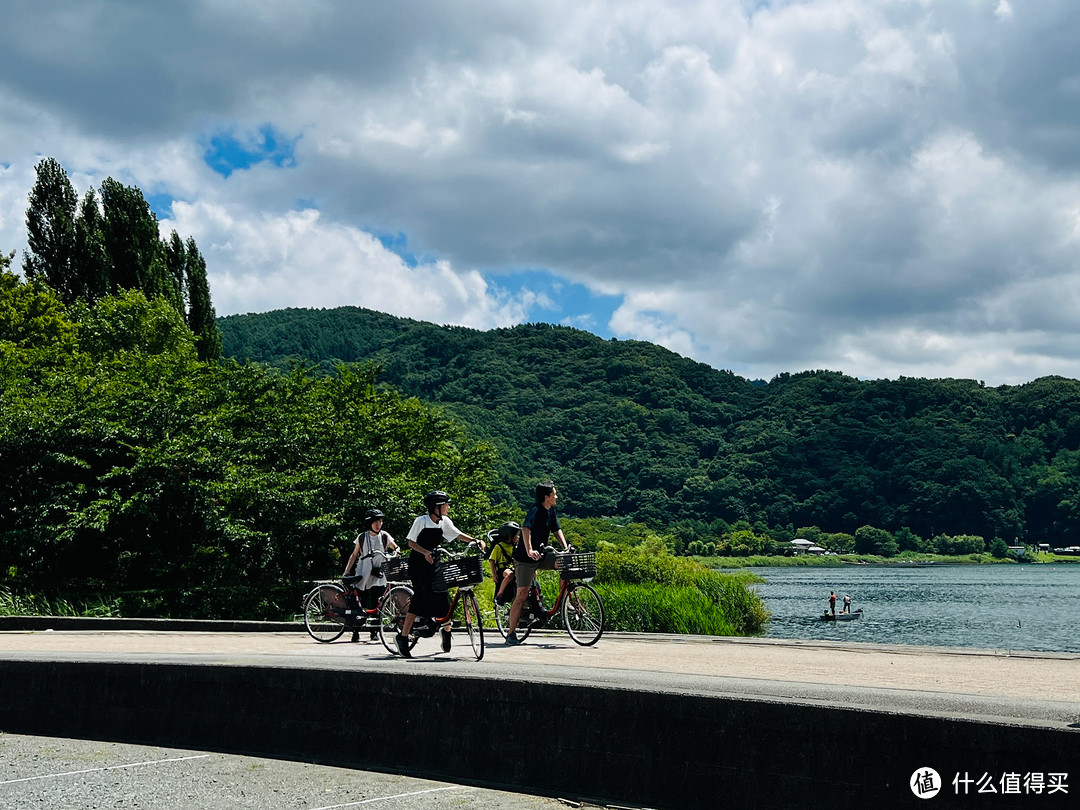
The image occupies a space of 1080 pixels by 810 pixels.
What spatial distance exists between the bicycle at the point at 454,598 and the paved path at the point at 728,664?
1.12ft

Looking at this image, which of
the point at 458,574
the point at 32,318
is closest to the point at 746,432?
the point at 32,318

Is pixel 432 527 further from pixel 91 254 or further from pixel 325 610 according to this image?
pixel 91 254

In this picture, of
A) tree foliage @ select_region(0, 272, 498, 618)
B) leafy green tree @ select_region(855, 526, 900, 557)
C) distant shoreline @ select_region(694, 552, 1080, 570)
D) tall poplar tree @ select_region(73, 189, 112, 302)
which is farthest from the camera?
leafy green tree @ select_region(855, 526, 900, 557)

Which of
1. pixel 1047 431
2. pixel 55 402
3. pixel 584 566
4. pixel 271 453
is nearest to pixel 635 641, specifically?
pixel 584 566

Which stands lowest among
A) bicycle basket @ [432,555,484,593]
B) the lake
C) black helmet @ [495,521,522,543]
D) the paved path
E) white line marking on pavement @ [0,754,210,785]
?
the lake

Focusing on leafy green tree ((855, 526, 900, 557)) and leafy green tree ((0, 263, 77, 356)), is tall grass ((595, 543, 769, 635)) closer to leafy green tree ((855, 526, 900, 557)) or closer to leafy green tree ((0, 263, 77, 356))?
leafy green tree ((0, 263, 77, 356))

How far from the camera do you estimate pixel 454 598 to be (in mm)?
12430

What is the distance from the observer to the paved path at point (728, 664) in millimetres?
7699

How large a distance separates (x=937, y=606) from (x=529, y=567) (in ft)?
215

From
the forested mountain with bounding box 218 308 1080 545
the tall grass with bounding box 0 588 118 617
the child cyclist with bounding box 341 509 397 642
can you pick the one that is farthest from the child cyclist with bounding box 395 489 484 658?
the forested mountain with bounding box 218 308 1080 545

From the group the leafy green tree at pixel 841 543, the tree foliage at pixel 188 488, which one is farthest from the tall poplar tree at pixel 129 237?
the leafy green tree at pixel 841 543

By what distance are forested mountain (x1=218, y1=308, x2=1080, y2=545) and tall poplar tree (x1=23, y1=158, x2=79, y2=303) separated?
87.7 metres

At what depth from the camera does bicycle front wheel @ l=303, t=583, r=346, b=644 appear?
15.7 metres

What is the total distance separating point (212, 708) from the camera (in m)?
9.80
